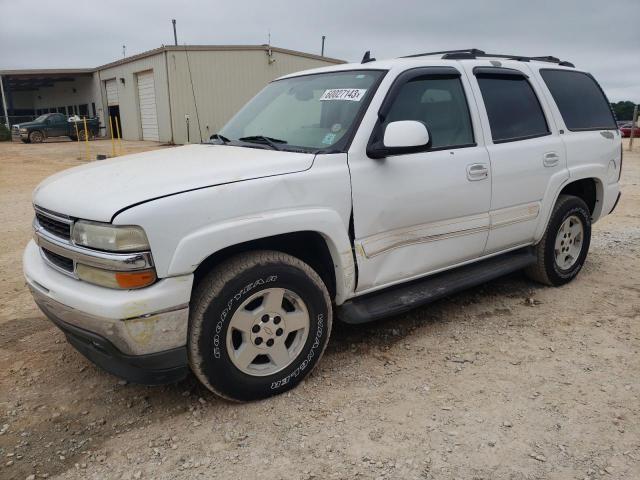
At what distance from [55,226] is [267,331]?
128cm

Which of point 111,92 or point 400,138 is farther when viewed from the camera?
point 111,92

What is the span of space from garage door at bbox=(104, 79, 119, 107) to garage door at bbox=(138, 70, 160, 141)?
13.3 feet

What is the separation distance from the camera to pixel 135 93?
90.0ft

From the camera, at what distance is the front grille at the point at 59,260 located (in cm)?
275

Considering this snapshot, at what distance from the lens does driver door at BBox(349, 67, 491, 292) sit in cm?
318

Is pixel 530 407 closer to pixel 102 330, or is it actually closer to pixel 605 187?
pixel 102 330

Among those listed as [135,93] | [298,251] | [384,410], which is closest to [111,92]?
[135,93]

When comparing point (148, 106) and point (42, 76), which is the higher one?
point (42, 76)

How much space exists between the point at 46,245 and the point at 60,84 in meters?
40.5

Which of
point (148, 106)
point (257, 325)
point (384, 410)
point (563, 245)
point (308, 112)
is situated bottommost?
point (384, 410)

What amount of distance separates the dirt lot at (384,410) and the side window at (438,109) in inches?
55.5

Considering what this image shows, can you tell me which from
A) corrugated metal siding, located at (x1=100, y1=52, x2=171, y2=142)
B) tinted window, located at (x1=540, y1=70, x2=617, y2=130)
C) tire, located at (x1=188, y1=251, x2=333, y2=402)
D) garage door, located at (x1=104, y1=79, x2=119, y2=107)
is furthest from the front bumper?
garage door, located at (x1=104, y1=79, x2=119, y2=107)

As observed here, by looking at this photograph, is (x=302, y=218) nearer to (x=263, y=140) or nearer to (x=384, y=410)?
(x=263, y=140)

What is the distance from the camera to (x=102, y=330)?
2.49 meters
